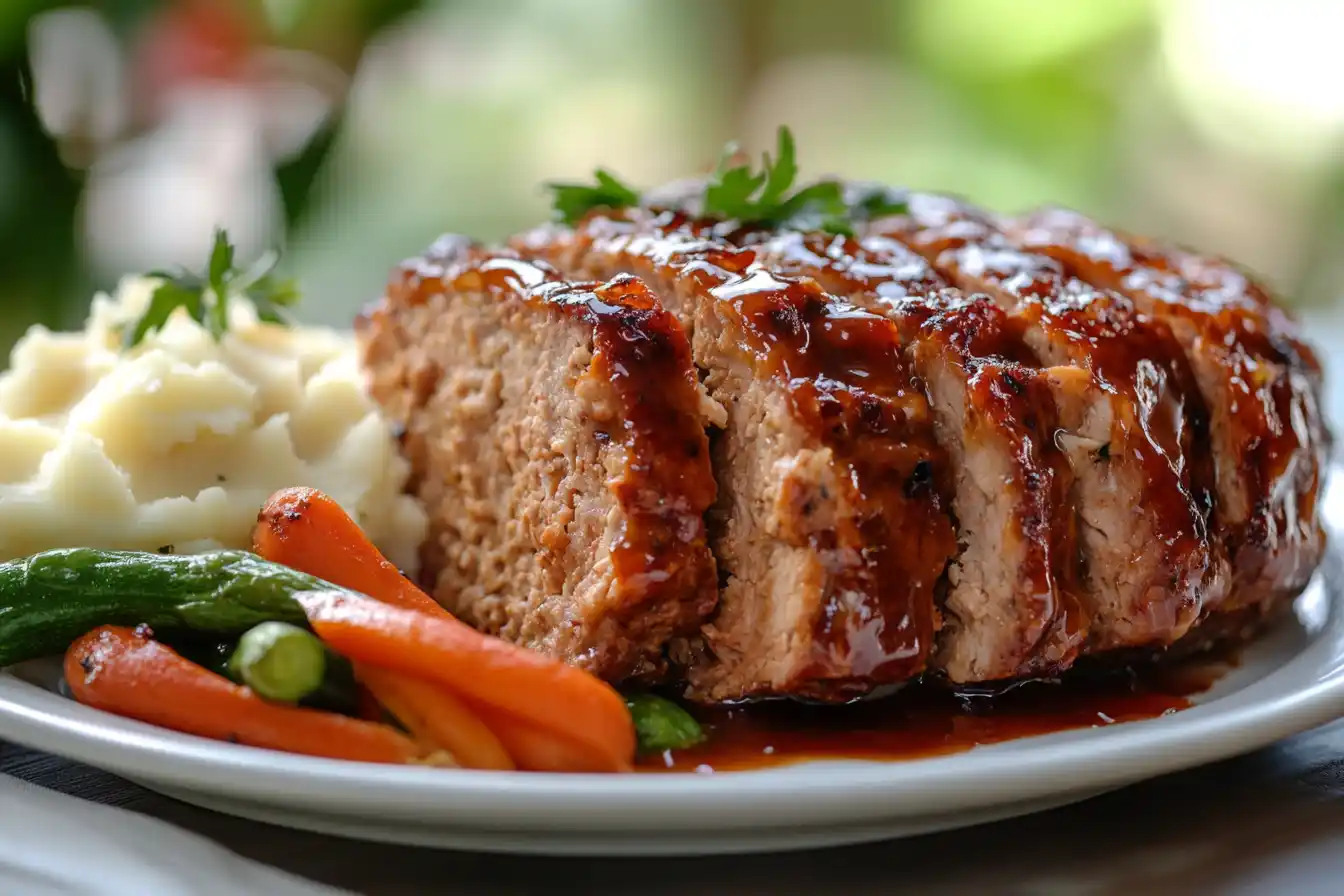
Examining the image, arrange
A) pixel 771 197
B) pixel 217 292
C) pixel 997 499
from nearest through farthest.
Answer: pixel 997 499, pixel 771 197, pixel 217 292

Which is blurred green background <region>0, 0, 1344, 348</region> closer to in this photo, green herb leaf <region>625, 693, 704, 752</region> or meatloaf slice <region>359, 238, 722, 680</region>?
meatloaf slice <region>359, 238, 722, 680</region>

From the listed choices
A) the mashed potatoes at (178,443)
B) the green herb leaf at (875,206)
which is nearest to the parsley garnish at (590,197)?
the green herb leaf at (875,206)

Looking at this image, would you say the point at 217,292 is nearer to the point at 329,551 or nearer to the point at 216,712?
the point at 329,551

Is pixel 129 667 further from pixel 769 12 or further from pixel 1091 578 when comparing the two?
pixel 769 12

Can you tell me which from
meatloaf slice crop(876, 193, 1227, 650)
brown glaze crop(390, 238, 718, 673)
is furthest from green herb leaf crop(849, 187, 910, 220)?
brown glaze crop(390, 238, 718, 673)

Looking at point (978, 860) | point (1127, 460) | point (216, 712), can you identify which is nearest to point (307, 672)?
point (216, 712)

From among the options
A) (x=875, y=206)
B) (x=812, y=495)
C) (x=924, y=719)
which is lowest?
(x=924, y=719)
